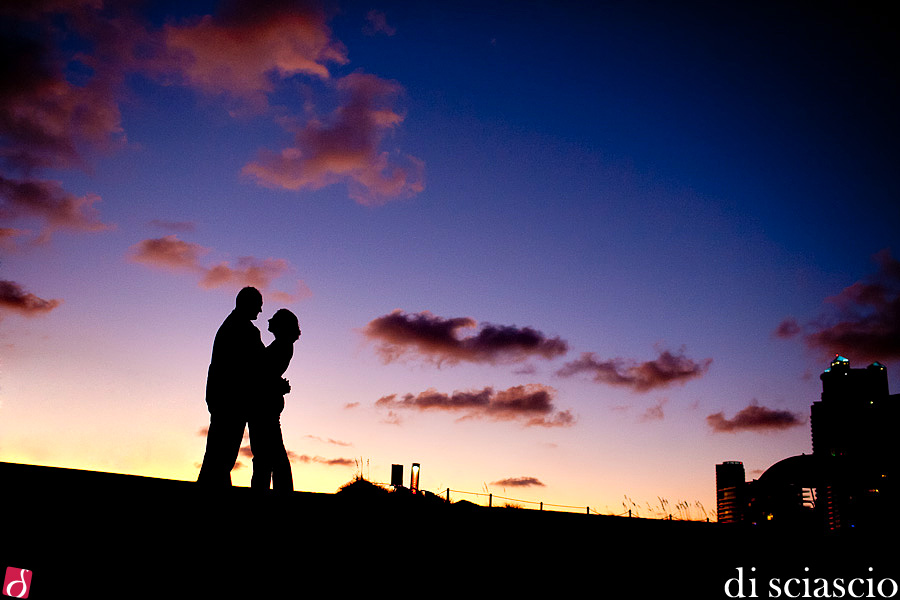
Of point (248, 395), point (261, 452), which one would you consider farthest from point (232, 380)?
point (261, 452)

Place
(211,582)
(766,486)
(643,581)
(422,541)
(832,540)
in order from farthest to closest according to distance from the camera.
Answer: (766,486), (832,540), (643,581), (422,541), (211,582)

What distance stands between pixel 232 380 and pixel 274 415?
0.56m

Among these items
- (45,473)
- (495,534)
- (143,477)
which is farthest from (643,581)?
(45,473)

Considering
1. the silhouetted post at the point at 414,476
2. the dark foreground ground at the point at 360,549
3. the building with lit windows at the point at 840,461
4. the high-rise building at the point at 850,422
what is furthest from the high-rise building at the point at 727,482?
the dark foreground ground at the point at 360,549

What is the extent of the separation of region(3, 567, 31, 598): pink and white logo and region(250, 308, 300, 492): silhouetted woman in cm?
166

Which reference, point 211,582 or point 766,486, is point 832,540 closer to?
point 211,582

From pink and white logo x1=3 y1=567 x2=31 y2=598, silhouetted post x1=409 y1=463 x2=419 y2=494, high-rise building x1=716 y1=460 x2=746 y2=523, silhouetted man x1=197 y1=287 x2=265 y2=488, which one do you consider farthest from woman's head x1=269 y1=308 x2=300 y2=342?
high-rise building x1=716 y1=460 x2=746 y2=523

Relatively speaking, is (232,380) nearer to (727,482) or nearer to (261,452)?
(261,452)

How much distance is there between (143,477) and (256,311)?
1748mm

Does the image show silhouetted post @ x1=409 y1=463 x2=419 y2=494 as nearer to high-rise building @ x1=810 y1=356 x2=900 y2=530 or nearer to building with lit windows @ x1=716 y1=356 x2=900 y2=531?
building with lit windows @ x1=716 y1=356 x2=900 y2=531

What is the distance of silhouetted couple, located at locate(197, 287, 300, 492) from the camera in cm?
496

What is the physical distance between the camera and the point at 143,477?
395 centimetres

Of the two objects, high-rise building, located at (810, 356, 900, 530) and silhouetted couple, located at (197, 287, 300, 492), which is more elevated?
high-rise building, located at (810, 356, 900, 530)

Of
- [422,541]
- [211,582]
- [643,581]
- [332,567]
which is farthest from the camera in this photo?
[643,581]
